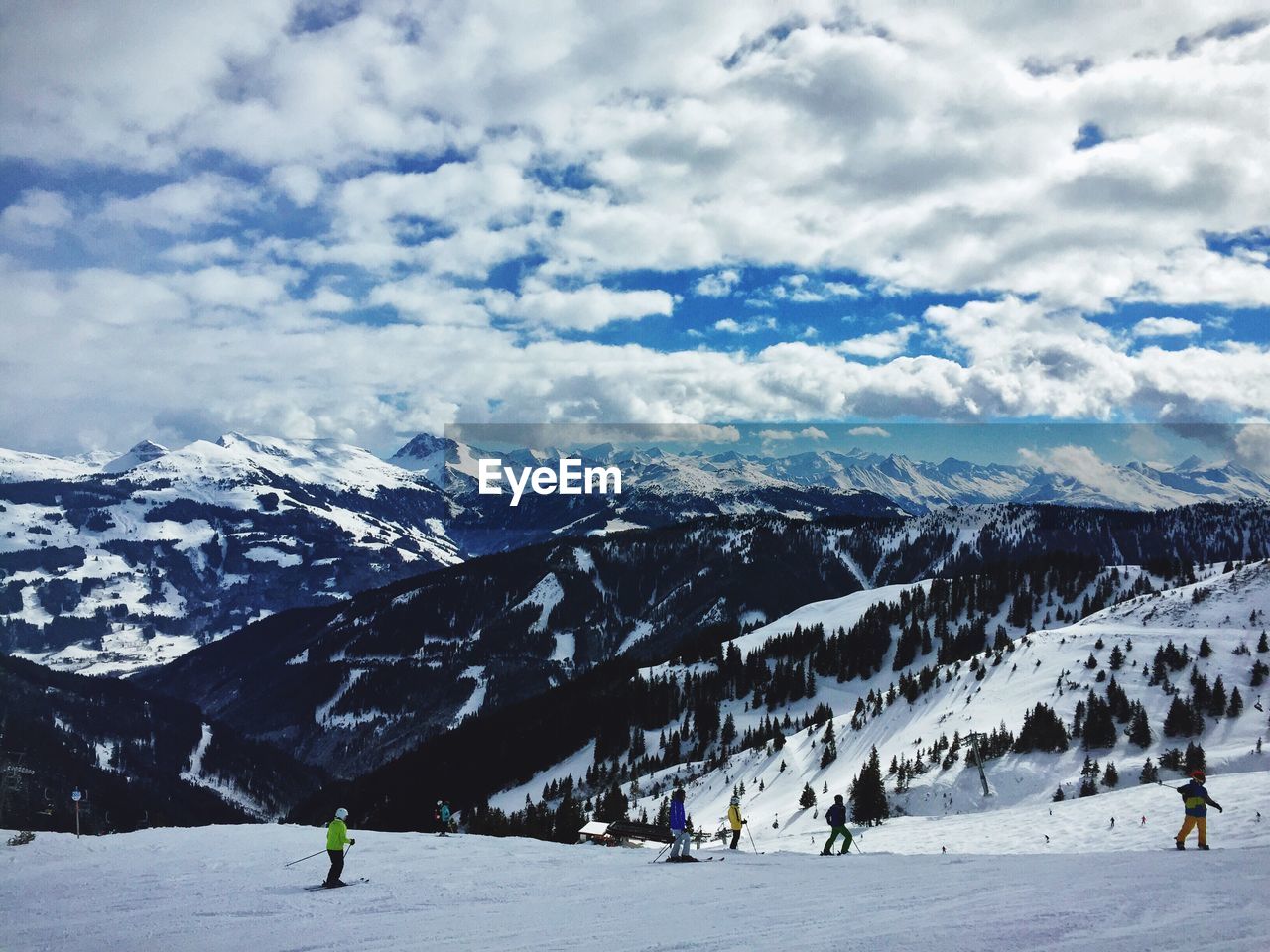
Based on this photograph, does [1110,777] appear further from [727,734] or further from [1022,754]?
[727,734]

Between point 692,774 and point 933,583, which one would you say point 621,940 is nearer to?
point 692,774

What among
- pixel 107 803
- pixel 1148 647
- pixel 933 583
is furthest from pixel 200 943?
pixel 107 803

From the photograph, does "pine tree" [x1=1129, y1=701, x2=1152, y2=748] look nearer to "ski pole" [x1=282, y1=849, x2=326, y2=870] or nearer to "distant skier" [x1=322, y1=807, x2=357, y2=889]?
"ski pole" [x1=282, y1=849, x2=326, y2=870]

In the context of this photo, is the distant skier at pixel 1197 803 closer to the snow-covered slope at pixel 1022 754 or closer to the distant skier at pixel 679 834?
the snow-covered slope at pixel 1022 754

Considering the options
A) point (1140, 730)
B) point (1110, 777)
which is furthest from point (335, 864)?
point (1140, 730)

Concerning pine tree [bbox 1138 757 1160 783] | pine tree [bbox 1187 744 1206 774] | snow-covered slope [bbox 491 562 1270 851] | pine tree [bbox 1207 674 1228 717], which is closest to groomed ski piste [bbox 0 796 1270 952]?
snow-covered slope [bbox 491 562 1270 851]
